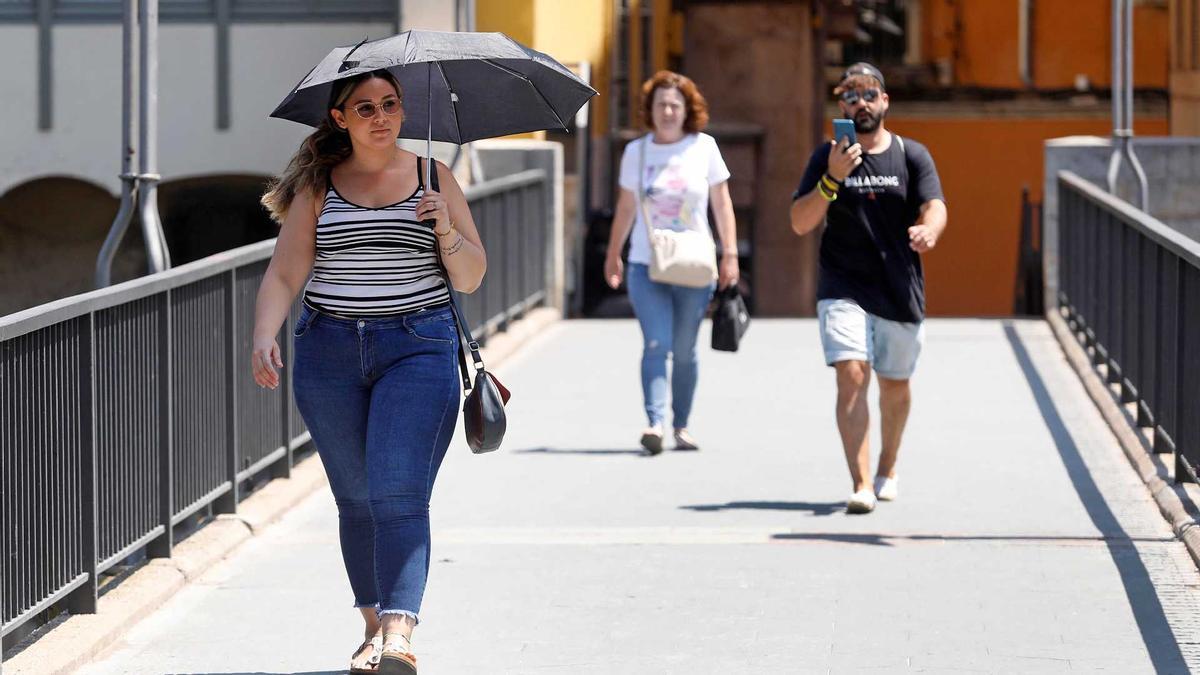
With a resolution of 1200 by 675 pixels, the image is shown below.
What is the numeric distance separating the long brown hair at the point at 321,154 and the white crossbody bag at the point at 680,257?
4.53 metres

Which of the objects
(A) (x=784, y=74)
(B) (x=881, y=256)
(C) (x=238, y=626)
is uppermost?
(A) (x=784, y=74)

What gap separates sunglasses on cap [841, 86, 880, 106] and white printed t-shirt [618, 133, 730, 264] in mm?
1851

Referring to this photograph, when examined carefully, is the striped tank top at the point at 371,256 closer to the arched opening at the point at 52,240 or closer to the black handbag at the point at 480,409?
the black handbag at the point at 480,409

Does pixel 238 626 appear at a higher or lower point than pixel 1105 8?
lower

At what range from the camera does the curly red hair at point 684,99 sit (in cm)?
1042

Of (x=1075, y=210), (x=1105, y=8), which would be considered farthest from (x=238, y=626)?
(x=1105, y=8)

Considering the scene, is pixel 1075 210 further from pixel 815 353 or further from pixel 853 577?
pixel 853 577

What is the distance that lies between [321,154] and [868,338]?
3.44 meters

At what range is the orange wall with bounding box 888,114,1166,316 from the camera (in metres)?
38.5

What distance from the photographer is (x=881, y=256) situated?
882 cm

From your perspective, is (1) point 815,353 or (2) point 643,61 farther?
(2) point 643,61

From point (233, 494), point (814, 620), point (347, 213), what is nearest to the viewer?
point (347, 213)

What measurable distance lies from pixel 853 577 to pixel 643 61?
2149 cm

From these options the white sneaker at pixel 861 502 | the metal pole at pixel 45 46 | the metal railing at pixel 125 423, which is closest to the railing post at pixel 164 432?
the metal railing at pixel 125 423
